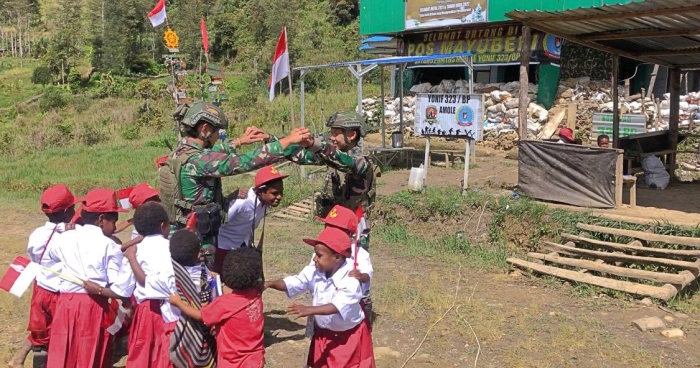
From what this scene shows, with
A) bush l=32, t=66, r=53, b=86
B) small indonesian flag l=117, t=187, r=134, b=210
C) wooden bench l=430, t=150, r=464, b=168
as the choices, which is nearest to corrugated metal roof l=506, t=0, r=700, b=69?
wooden bench l=430, t=150, r=464, b=168

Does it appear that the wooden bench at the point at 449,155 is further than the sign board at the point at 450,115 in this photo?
Yes

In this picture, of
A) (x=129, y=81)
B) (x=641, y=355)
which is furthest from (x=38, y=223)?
(x=129, y=81)

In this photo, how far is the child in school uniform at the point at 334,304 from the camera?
3348 mm

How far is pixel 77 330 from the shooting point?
4039 mm

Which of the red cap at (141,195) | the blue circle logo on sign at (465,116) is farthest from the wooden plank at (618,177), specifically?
the red cap at (141,195)

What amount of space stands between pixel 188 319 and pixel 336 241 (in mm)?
985

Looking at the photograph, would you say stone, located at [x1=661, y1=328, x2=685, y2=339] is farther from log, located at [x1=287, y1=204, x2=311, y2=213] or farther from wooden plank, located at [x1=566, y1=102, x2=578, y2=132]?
wooden plank, located at [x1=566, y1=102, x2=578, y2=132]

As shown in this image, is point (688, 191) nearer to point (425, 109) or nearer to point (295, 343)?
point (425, 109)

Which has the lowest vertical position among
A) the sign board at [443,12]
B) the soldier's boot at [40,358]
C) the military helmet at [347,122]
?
the soldier's boot at [40,358]

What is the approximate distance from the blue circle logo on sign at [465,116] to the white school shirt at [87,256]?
7142 mm

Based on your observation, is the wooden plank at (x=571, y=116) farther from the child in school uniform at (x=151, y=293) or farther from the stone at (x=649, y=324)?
the child in school uniform at (x=151, y=293)

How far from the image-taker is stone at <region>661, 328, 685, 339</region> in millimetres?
5371

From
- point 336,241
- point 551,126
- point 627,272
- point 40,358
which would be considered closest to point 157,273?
point 336,241

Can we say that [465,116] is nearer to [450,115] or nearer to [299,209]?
[450,115]
